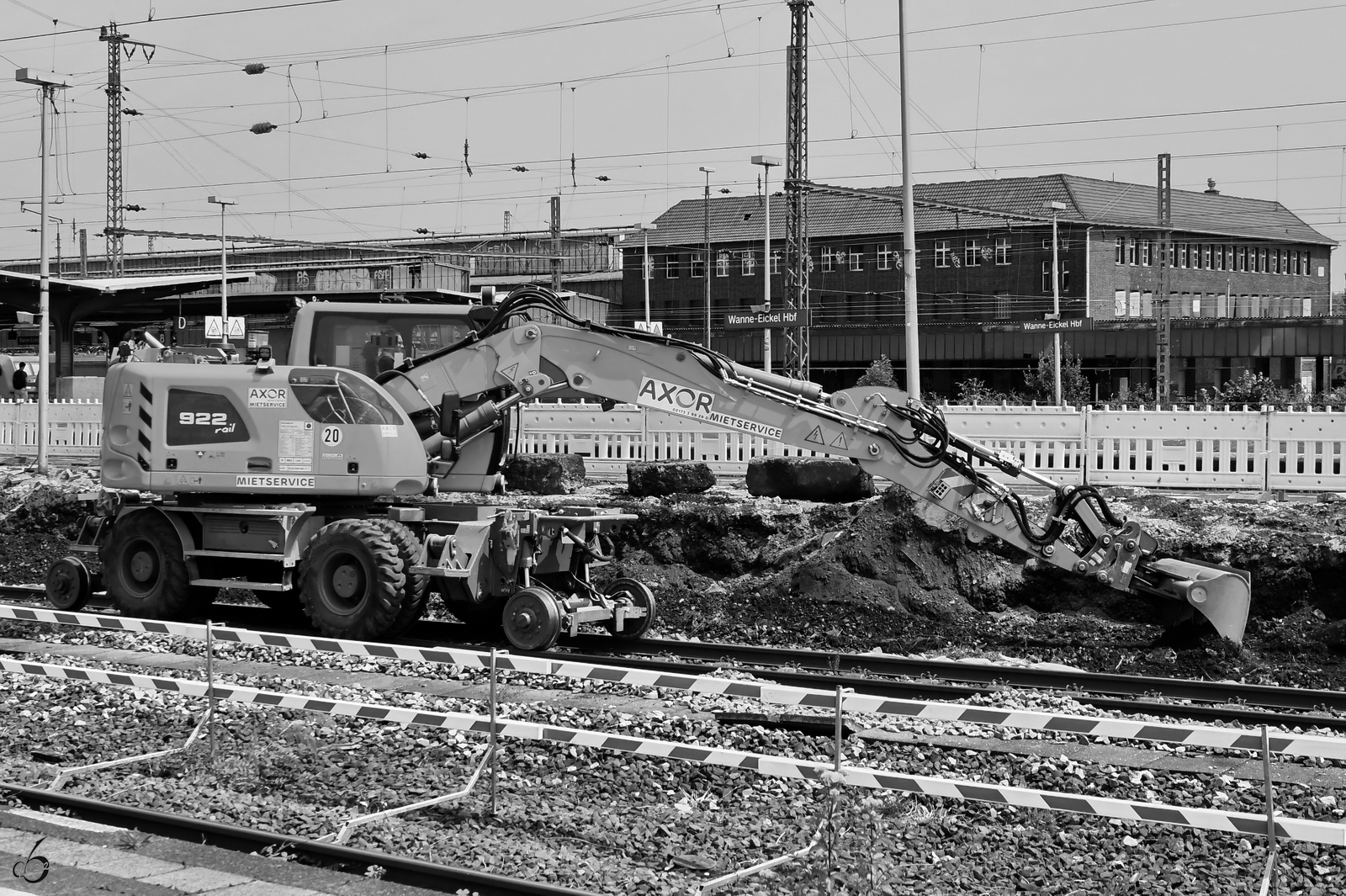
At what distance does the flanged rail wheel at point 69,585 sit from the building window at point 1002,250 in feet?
192

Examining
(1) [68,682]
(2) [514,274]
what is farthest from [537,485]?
(2) [514,274]

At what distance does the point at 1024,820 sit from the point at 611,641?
6194 millimetres

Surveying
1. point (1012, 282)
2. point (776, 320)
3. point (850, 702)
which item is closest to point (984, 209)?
point (1012, 282)

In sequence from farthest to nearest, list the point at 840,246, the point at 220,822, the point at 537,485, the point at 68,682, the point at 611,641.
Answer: the point at 840,246
the point at 537,485
the point at 611,641
the point at 68,682
the point at 220,822

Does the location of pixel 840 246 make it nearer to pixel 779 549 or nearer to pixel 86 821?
pixel 779 549

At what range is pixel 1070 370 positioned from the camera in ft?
187

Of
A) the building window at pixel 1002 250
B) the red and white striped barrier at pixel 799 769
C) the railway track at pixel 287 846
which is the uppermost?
the building window at pixel 1002 250

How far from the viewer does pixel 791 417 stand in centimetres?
1199

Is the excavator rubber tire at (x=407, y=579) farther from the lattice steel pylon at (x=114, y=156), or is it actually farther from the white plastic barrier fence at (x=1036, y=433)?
the lattice steel pylon at (x=114, y=156)

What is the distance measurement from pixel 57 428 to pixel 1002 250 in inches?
1858

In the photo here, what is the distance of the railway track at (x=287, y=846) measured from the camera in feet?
20.4

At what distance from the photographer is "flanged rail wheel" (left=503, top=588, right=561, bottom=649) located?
11852 mm

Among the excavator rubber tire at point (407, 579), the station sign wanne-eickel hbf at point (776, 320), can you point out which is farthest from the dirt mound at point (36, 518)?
the station sign wanne-eickel hbf at point (776, 320)

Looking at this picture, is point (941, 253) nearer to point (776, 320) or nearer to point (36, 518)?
point (776, 320)
